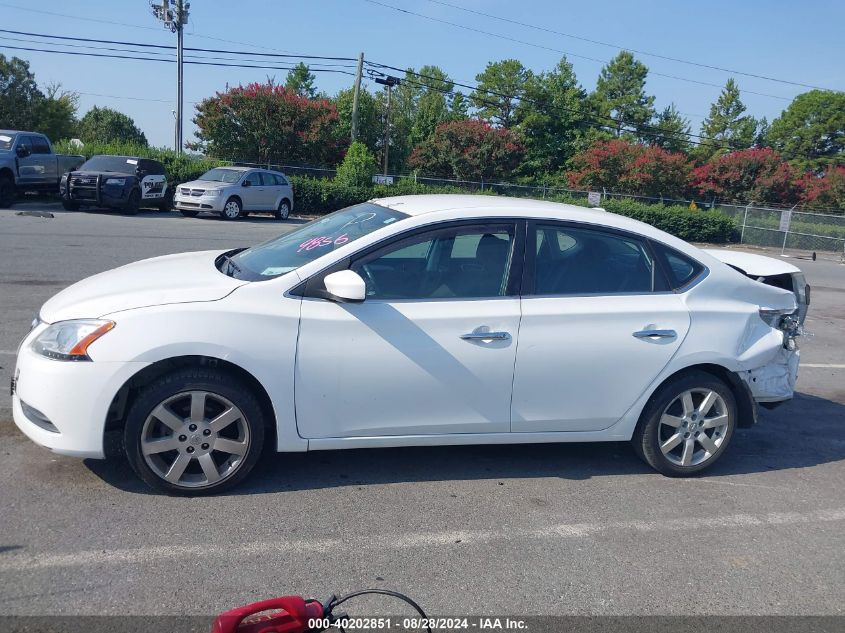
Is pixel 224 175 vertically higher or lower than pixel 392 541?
higher

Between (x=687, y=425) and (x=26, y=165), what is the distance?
2217 centimetres

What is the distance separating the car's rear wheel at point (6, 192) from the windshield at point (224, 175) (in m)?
5.47

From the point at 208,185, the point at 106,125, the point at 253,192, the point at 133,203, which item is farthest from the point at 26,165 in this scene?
the point at 106,125

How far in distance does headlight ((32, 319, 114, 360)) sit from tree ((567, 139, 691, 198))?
129 feet

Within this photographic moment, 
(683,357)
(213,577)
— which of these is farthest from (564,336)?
(213,577)

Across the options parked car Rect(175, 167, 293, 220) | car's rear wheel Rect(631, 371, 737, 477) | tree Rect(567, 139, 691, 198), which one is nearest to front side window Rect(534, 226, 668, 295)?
car's rear wheel Rect(631, 371, 737, 477)

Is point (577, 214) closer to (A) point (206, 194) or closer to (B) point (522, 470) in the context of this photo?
(B) point (522, 470)

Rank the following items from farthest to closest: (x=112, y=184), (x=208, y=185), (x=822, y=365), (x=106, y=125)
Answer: (x=106, y=125) < (x=208, y=185) < (x=112, y=184) < (x=822, y=365)

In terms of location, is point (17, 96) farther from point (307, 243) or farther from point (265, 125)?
point (307, 243)

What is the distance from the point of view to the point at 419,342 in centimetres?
448

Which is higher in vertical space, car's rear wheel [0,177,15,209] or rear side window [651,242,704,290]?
rear side window [651,242,704,290]

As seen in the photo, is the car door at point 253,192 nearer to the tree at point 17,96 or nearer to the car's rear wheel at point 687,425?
the car's rear wheel at point 687,425

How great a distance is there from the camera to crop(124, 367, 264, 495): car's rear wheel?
163 inches

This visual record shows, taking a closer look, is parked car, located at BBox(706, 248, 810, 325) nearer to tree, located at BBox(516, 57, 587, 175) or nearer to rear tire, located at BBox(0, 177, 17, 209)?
rear tire, located at BBox(0, 177, 17, 209)
